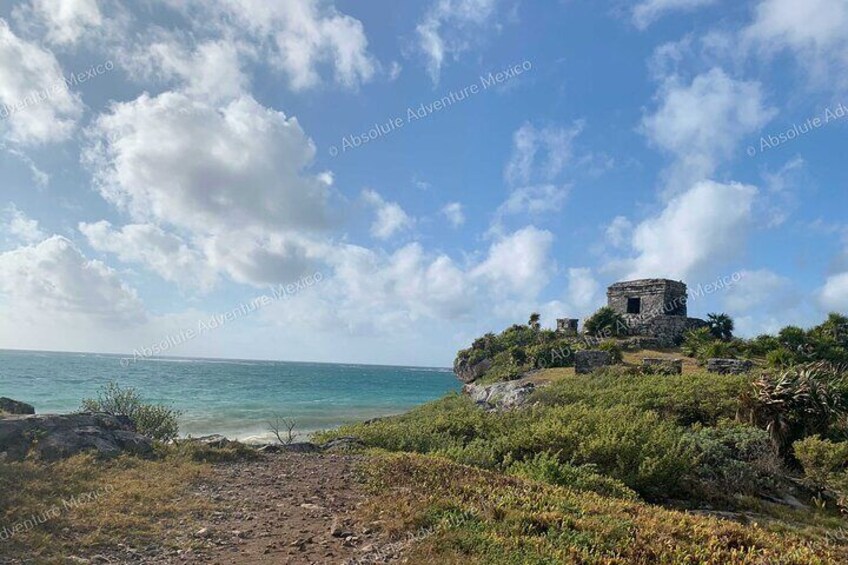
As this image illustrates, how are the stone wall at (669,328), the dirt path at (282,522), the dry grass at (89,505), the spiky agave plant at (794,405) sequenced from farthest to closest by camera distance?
the stone wall at (669,328), the spiky agave plant at (794,405), the dry grass at (89,505), the dirt path at (282,522)

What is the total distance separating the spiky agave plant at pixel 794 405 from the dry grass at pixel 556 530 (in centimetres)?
791

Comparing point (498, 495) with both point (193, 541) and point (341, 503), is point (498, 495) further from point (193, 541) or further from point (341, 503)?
point (193, 541)

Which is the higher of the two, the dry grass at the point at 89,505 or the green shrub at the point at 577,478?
the green shrub at the point at 577,478

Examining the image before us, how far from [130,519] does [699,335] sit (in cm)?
4252

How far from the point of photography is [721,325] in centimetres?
4381

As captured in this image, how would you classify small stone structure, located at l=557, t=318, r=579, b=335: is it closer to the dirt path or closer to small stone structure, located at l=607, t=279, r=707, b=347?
small stone structure, located at l=607, t=279, r=707, b=347

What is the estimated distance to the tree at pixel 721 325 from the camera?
4350 cm

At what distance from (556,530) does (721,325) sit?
44899mm

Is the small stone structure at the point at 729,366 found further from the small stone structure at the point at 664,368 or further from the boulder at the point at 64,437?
the boulder at the point at 64,437

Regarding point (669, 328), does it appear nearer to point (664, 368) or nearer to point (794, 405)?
point (664, 368)

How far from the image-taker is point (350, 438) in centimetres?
1705

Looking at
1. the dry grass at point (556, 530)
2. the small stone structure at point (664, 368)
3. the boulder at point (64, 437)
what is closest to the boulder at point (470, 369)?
the small stone structure at point (664, 368)

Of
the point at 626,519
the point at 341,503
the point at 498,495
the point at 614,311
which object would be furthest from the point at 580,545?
the point at 614,311

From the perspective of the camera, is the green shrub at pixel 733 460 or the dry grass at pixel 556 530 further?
the green shrub at pixel 733 460
